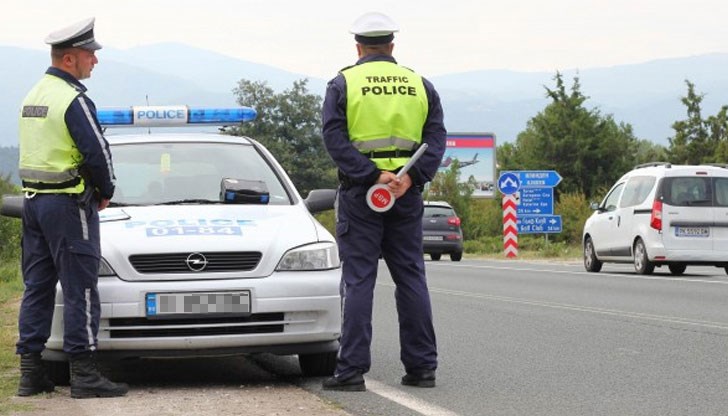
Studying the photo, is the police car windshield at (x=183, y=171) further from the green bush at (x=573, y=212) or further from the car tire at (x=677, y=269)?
the green bush at (x=573, y=212)

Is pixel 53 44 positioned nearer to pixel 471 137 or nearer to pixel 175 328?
pixel 175 328

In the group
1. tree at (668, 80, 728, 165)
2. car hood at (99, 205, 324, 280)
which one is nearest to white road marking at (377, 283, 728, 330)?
car hood at (99, 205, 324, 280)

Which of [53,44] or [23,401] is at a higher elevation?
[53,44]

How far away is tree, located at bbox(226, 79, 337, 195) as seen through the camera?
A: 4092 inches

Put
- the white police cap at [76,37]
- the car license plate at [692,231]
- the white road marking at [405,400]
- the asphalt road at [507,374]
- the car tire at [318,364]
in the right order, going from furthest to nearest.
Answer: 1. the car license plate at [692,231]
2. the car tire at [318,364]
3. the white police cap at [76,37]
4. the asphalt road at [507,374]
5. the white road marking at [405,400]

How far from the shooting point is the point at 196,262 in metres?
7.73

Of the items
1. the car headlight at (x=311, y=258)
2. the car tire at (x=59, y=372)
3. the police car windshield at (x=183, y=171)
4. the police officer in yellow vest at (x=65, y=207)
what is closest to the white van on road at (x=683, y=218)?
the police car windshield at (x=183, y=171)

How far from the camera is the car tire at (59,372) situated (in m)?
7.95

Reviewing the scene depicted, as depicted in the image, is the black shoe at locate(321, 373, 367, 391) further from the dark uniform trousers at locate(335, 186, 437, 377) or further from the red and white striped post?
the red and white striped post

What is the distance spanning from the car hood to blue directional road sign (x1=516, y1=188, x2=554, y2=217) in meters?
34.3

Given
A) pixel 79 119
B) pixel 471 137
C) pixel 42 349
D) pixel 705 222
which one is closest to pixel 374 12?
pixel 79 119

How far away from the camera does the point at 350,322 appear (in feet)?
25.2

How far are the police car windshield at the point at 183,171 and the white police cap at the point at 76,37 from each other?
58.4 inches

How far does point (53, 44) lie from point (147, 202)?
1.55 m
